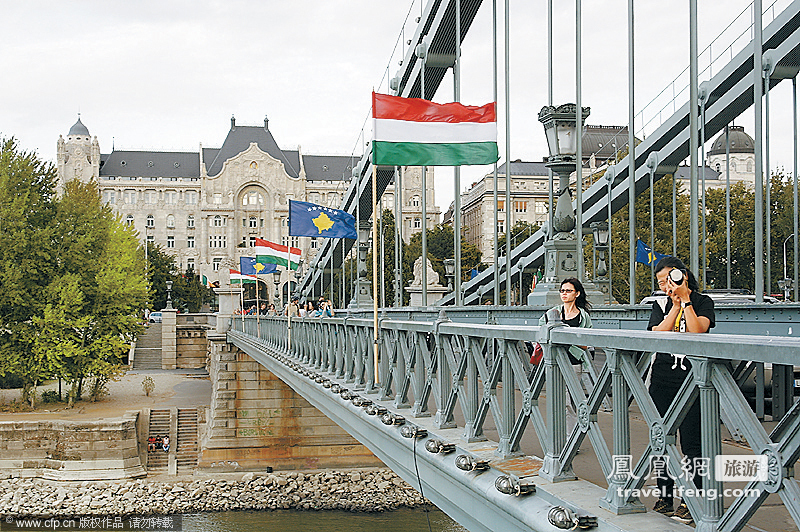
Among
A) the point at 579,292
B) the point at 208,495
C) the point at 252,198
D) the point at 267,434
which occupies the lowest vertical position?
the point at 208,495

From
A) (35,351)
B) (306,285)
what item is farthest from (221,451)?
(306,285)

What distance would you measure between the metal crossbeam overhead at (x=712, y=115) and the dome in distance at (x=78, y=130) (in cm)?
11354

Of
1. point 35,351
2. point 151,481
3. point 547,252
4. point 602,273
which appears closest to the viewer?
point 547,252

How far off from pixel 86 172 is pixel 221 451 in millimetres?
99348

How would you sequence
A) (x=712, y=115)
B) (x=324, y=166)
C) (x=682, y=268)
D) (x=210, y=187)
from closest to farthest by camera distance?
(x=682, y=268) < (x=712, y=115) < (x=210, y=187) < (x=324, y=166)

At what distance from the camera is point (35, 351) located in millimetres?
35688

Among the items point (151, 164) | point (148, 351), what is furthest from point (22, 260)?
point (151, 164)

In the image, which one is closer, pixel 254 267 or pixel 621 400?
pixel 621 400

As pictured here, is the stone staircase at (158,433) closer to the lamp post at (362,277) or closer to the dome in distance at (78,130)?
the lamp post at (362,277)

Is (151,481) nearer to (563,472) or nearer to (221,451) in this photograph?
(221,451)

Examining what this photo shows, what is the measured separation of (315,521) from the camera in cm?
2642

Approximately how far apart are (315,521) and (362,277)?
769cm

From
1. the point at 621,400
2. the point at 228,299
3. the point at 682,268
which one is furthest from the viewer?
the point at 228,299

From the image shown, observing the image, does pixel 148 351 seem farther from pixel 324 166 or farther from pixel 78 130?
pixel 78 130
